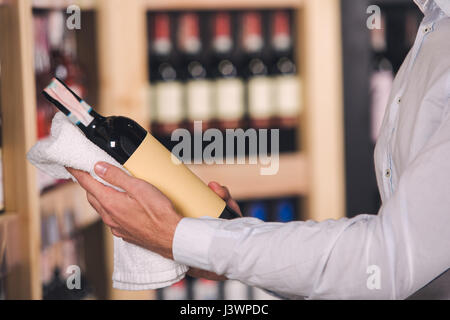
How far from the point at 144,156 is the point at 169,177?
5cm

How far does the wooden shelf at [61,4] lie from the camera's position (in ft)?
4.73

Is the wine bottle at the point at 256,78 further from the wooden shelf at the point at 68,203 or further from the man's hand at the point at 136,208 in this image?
the man's hand at the point at 136,208

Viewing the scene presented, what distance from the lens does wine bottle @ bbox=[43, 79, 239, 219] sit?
879 millimetres

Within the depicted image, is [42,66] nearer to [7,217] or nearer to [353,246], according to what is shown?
[7,217]

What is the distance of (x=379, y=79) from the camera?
82.0 inches

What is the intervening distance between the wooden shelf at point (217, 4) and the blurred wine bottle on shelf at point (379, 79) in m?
0.33

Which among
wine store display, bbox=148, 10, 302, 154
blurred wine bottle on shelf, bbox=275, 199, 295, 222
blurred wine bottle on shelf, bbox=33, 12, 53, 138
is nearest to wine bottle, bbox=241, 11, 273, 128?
wine store display, bbox=148, 10, 302, 154

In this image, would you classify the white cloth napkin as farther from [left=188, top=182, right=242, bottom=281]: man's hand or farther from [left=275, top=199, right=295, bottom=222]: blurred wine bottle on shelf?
[left=275, top=199, right=295, bottom=222]: blurred wine bottle on shelf

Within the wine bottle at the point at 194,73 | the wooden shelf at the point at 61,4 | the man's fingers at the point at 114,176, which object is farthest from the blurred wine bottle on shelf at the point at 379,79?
the man's fingers at the point at 114,176

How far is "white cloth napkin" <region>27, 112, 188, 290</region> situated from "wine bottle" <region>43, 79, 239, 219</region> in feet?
0.10

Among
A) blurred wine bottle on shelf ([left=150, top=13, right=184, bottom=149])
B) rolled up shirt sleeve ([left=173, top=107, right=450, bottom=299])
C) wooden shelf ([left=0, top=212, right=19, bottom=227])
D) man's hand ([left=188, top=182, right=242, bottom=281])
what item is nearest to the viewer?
rolled up shirt sleeve ([left=173, top=107, right=450, bottom=299])

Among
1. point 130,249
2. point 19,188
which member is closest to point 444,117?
point 130,249

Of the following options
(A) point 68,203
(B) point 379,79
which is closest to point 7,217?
(A) point 68,203
